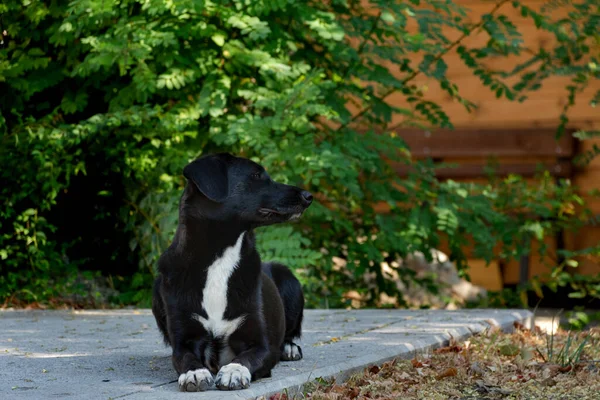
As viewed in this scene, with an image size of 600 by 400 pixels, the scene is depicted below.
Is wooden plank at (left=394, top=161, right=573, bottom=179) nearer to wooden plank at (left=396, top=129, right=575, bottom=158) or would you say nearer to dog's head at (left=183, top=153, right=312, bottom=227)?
wooden plank at (left=396, top=129, right=575, bottom=158)

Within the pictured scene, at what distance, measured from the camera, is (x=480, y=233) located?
8102mm

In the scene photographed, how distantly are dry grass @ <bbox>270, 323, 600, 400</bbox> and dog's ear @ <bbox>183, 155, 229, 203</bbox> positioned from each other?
3.15ft

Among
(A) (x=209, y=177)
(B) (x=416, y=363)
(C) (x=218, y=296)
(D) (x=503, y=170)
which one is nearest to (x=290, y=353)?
(B) (x=416, y=363)

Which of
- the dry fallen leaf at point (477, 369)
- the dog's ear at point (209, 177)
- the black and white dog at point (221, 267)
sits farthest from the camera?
the dry fallen leaf at point (477, 369)

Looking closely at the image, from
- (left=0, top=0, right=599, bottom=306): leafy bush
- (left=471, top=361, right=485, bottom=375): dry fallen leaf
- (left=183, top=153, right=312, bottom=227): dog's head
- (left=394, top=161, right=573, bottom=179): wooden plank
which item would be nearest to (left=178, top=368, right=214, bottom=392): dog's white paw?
(left=183, top=153, right=312, bottom=227): dog's head

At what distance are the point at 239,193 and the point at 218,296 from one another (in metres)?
0.49

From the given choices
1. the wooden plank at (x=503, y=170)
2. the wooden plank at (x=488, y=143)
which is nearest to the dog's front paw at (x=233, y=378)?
the wooden plank at (x=503, y=170)

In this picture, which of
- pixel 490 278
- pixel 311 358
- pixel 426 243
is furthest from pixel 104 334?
pixel 490 278

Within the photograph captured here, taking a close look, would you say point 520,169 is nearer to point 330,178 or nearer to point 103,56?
point 330,178

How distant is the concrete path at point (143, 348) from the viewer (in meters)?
4.11

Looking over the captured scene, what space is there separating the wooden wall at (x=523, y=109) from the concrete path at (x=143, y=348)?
3433 mm

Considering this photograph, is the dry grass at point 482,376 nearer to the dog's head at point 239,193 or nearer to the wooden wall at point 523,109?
the dog's head at point 239,193

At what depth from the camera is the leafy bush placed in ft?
24.2

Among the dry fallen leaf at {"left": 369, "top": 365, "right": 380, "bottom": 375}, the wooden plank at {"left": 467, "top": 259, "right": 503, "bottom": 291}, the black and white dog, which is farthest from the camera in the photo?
the wooden plank at {"left": 467, "top": 259, "right": 503, "bottom": 291}
